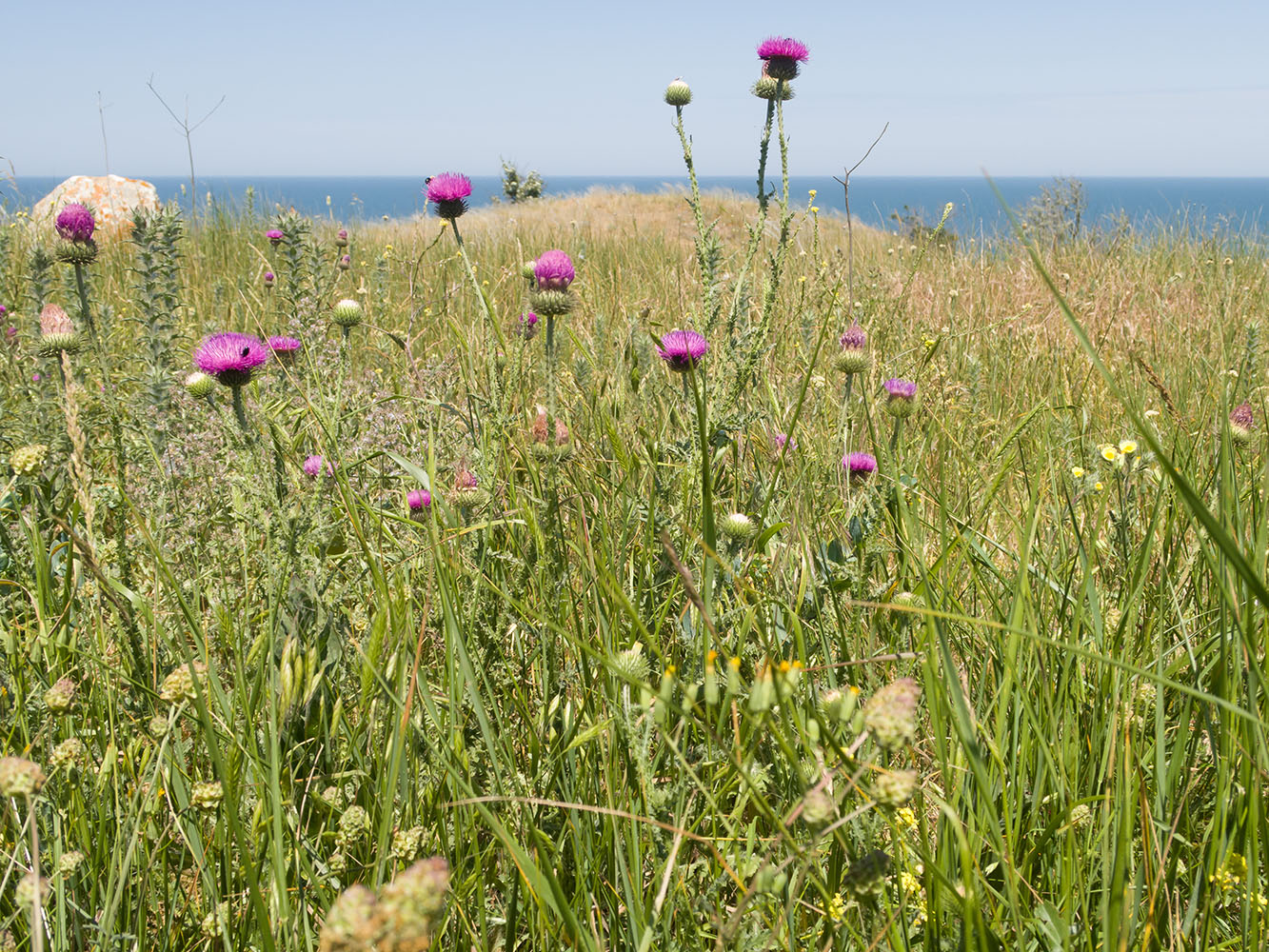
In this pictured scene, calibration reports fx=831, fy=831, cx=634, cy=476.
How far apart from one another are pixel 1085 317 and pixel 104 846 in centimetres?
398

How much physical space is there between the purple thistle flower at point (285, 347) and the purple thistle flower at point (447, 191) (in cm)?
51

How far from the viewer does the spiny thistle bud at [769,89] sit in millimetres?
2082

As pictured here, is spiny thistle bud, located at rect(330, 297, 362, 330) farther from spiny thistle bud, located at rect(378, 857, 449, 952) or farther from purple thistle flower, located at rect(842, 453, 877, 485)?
spiny thistle bud, located at rect(378, 857, 449, 952)

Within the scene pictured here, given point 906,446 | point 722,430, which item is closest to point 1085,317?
point 906,446

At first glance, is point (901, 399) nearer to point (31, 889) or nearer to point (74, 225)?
point (31, 889)

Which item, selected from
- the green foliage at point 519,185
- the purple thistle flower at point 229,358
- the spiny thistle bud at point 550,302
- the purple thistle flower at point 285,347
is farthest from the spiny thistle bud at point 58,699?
the green foliage at point 519,185

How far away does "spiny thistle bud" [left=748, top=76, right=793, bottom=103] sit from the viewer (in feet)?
6.83

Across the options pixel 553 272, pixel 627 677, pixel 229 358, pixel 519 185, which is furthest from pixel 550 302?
pixel 519 185

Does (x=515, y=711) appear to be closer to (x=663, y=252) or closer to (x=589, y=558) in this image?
(x=589, y=558)

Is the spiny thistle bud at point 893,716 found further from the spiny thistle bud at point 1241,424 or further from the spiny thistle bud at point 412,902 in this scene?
the spiny thistle bud at point 1241,424

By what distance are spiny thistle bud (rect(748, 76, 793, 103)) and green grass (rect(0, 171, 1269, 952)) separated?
580mm

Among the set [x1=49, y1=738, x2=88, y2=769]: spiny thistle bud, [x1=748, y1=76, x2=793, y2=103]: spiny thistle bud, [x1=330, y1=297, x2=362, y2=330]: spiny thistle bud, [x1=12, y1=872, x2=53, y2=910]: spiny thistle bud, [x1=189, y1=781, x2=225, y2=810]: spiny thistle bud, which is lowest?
[x1=189, y1=781, x2=225, y2=810]: spiny thistle bud

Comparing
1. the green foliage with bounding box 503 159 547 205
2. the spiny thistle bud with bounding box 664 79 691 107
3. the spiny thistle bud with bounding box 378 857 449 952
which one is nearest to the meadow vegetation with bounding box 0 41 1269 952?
A: the spiny thistle bud with bounding box 378 857 449 952

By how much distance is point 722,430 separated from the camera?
1.69 meters
